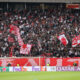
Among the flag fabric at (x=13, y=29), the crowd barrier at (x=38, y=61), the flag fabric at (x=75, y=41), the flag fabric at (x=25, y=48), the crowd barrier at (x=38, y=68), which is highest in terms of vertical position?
the flag fabric at (x=13, y=29)

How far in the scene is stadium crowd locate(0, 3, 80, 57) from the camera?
38156 mm

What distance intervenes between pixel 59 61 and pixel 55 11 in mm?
11917

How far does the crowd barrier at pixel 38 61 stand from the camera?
118 feet

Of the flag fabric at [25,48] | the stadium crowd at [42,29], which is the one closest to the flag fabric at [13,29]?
the stadium crowd at [42,29]

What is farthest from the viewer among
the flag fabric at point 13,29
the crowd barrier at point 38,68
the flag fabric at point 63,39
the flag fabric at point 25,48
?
the flag fabric at point 13,29

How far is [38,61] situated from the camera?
1422 inches

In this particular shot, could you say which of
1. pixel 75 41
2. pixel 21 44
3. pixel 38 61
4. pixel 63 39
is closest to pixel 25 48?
pixel 21 44

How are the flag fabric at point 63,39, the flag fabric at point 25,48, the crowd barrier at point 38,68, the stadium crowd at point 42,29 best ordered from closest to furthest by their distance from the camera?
the crowd barrier at point 38,68
the flag fabric at point 25,48
the flag fabric at point 63,39
the stadium crowd at point 42,29

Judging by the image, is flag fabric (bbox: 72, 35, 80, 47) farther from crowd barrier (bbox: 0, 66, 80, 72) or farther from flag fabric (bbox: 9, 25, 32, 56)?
flag fabric (bbox: 9, 25, 32, 56)

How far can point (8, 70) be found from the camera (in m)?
34.0

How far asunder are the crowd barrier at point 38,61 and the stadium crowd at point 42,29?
5.82 feet

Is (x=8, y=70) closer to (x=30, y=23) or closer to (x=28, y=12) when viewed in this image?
(x=30, y=23)

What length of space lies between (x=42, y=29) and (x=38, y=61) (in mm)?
6645

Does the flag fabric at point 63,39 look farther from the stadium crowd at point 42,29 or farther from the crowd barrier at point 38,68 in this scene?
the crowd barrier at point 38,68
